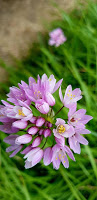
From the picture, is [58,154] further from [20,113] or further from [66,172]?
[66,172]

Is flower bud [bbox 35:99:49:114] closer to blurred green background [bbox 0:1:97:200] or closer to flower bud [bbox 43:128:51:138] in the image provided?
flower bud [bbox 43:128:51:138]

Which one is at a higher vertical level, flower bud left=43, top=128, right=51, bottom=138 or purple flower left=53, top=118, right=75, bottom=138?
flower bud left=43, top=128, right=51, bottom=138

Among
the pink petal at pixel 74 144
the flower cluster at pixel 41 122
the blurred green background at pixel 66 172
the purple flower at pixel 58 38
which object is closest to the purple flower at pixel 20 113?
the flower cluster at pixel 41 122

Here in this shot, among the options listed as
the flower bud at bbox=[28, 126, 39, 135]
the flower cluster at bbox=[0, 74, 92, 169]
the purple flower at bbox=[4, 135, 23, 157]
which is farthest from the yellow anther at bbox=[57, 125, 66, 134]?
the purple flower at bbox=[4, 135, 23, 157]

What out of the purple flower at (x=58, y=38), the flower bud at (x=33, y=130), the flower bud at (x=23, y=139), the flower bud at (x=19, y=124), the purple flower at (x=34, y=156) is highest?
the purple flower at (x=58, y=38)

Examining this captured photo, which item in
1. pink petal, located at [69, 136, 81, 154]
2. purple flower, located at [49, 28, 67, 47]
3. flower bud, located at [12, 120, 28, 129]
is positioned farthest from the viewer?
purple flower, located at [49, 28, 67, 47]

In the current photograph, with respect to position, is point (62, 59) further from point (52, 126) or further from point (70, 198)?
point (52, 126)

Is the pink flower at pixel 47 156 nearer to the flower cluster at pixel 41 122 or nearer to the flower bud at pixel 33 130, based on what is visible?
the flower cluster at pixel 41 122
